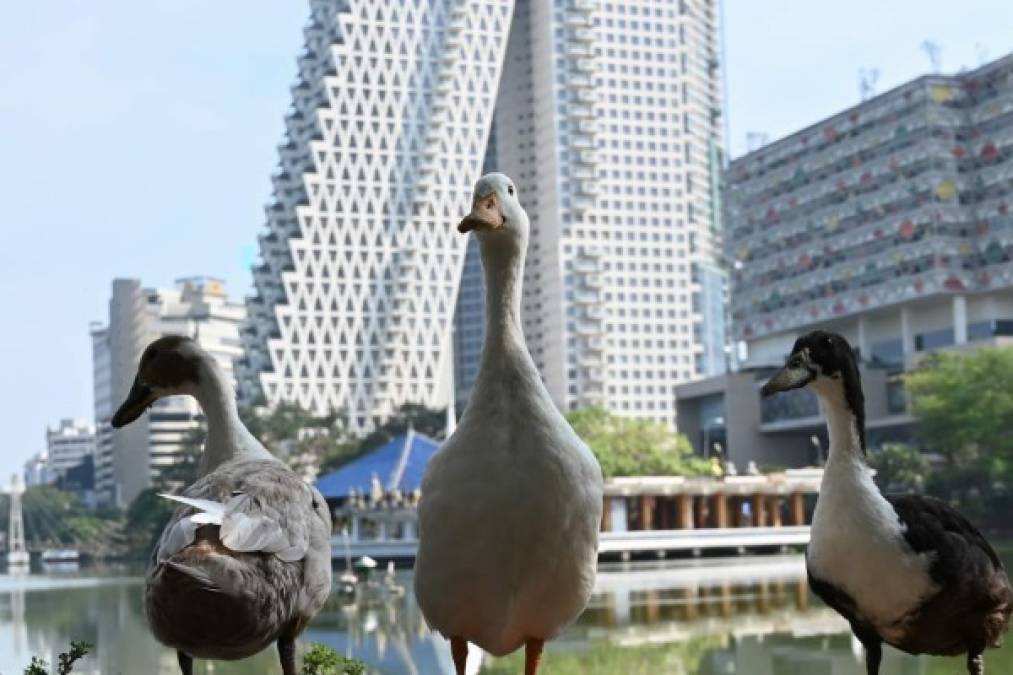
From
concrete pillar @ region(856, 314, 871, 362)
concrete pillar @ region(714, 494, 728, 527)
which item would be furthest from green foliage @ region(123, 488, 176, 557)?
concrete pillar @ region(856, 314, 871, 362)

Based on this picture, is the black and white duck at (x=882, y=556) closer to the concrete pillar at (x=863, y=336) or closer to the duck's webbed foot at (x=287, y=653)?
the duck's webbed foot at (x=287, y=653)

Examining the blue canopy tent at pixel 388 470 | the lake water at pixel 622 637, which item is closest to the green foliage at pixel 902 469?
the blue canopy tent at pixel 388 470

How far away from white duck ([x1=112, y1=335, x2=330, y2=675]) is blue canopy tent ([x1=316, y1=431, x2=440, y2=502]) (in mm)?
57009

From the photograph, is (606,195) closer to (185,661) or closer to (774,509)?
(774,509)

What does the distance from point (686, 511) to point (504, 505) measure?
54874 mm

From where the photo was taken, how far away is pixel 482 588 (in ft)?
15.4

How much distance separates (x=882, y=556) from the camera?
5484 mm

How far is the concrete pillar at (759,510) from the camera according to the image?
60.0 m

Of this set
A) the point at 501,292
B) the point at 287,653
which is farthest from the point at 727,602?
the point at 501,292

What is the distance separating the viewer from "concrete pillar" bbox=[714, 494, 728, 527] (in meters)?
58.9

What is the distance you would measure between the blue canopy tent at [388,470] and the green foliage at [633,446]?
854 cm

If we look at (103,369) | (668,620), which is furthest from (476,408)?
(103,369)

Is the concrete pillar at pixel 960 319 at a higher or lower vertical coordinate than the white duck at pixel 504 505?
higher

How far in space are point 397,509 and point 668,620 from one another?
34960 mm
